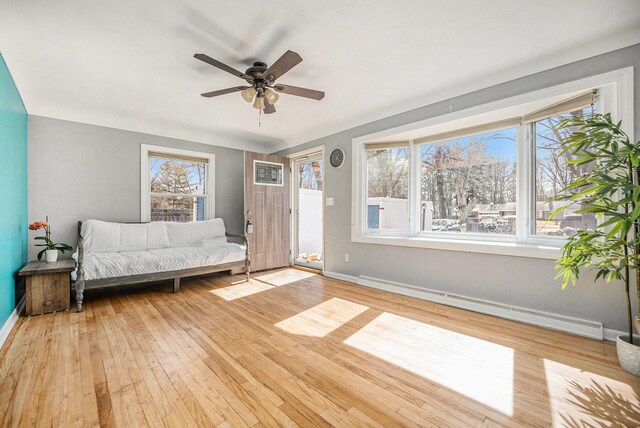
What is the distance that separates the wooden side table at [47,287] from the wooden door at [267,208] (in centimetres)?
228

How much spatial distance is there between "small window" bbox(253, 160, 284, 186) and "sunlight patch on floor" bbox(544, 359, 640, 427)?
4226 millimetres

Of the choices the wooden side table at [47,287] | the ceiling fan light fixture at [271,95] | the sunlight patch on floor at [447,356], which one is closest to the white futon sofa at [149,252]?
the wooden side table at [47,287]

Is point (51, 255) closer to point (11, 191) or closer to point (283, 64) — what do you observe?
point (11, 191)

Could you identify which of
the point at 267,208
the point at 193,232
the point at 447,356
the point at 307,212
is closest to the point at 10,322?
the point at 193,232

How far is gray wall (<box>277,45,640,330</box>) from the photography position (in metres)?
2.20

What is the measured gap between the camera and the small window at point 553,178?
2.48m

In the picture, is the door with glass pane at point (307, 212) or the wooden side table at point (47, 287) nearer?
the wooden side table at point (47, 287)

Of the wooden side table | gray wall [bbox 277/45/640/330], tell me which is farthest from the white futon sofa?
gray wall [bbox 277/45/640/330]

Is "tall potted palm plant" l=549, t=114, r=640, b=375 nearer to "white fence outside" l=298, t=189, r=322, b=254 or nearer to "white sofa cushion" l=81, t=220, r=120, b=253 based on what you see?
"white fence outside" l=298, t=189, r=322, b=254

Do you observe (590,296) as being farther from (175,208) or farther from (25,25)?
(175,208)

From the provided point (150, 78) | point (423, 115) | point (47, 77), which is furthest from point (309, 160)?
point (47, 77)

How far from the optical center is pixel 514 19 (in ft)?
6.36

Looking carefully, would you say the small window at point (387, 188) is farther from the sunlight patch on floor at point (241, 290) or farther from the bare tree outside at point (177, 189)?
the bare tree outside at point (177, 189)

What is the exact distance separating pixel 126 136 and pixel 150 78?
1.74 meters
